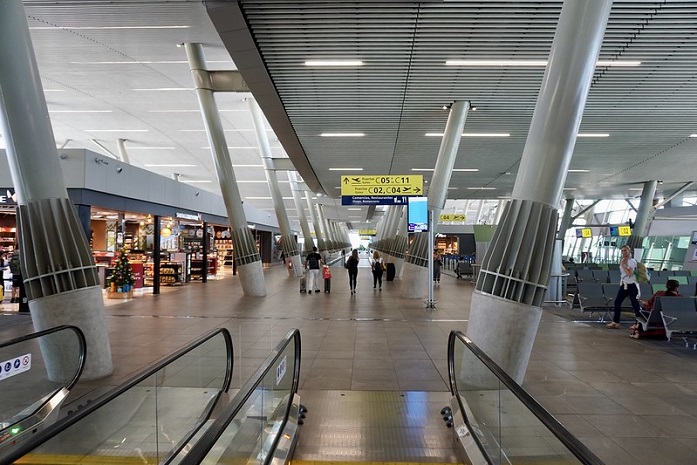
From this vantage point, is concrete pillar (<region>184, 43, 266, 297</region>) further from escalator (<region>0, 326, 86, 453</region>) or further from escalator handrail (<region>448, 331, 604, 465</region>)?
escalator handrail (<region>448, 331, 604, 465</region>)

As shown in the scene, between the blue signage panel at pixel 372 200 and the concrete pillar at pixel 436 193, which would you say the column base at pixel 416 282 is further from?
the blue signage panel at pixel 372 200

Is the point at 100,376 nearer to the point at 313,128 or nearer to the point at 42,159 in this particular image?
the point at 42,159

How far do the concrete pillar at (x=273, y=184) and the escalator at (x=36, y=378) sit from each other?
21283 millimetres

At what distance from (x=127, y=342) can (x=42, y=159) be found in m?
3.92

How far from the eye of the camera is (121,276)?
16.4 m

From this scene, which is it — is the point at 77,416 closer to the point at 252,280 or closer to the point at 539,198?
the point at 539,198

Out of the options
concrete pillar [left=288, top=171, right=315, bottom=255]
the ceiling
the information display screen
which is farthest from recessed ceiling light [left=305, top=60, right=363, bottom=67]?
concrete pillar [left=288, top=171, right=315, bottom=255]

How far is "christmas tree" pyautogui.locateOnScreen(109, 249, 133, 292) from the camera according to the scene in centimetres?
1620

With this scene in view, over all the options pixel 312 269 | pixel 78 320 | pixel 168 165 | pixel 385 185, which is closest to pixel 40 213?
pixel 78 320

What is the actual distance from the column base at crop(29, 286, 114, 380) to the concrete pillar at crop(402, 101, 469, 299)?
9.32 m

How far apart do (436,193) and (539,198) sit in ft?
32.3

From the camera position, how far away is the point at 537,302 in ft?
17.5

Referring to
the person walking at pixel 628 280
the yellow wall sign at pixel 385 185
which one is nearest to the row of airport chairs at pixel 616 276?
the person walking at pixel 628 280

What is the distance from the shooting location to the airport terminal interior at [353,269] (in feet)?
13.0
